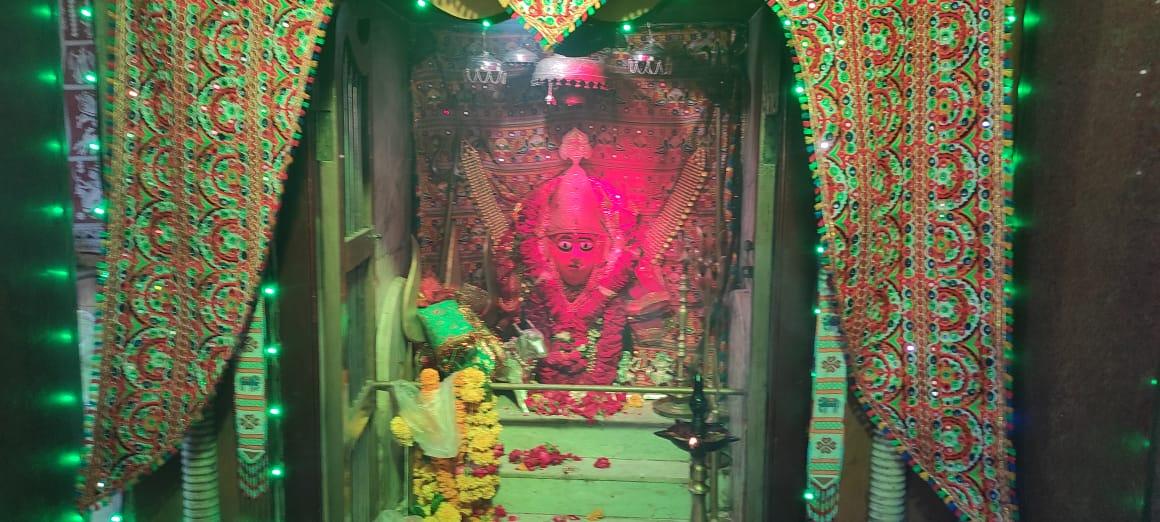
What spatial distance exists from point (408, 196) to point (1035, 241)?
2053mm

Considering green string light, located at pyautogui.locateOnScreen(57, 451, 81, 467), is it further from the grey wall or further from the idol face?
the grey wall

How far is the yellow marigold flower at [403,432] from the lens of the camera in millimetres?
2598

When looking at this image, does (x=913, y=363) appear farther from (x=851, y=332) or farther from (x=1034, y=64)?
(x=1034, y=64)

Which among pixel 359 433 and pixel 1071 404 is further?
pixel 359 433

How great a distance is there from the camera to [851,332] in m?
1.94

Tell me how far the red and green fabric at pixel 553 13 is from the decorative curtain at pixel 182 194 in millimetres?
496

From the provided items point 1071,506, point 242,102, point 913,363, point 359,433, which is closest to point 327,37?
point 242,102

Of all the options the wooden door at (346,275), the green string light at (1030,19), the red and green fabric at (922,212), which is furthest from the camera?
the wooden door at (346,275)

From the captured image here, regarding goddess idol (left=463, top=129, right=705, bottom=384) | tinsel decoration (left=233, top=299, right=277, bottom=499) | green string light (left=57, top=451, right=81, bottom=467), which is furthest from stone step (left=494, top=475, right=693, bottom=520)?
green string light (left=57, top=451, right=81, bottom=467)

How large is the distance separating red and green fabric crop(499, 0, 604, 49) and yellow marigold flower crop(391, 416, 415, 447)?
4.57ft

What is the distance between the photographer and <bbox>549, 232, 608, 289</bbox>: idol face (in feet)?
9.67

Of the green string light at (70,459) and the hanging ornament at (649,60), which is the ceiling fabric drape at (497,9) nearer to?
the hanging ornament at (649,60)

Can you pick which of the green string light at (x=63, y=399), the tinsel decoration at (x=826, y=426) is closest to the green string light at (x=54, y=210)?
the green string light at (x=63, y=399)

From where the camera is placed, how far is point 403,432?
2602 millimetres
